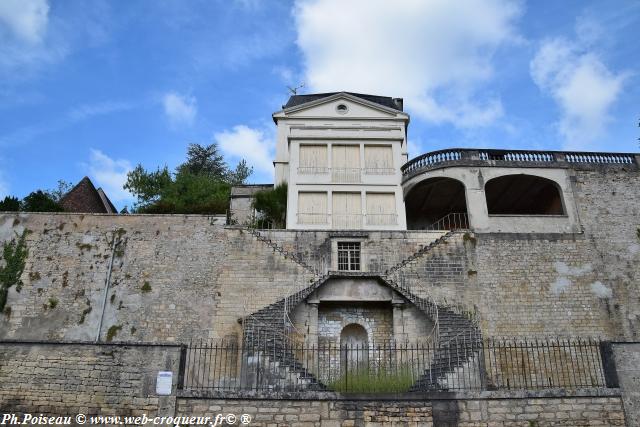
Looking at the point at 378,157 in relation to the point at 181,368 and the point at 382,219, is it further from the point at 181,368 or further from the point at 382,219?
the point at 181,368

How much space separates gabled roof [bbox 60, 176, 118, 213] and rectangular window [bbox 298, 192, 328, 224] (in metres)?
11.6

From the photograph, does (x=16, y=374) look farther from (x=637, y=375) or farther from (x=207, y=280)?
(x=637, y=375)

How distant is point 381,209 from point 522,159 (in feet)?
19.8

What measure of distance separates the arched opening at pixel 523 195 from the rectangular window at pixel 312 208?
6808 mm

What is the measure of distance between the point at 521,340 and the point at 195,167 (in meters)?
26.4

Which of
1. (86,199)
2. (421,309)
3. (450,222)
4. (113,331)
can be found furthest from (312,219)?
(86,199)

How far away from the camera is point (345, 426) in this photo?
407 inches

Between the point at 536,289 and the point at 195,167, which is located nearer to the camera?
the point at 536,289

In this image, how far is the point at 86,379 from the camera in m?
10.8

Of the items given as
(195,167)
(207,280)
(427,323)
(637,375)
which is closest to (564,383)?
(427,323)

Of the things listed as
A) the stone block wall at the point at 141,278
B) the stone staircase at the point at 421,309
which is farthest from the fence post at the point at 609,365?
the stone block wall at the point at 141,278

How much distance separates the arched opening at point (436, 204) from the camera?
2245cm

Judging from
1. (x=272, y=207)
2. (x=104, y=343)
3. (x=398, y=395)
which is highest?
(x=272, y=207)

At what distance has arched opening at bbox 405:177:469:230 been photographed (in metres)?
22.5
